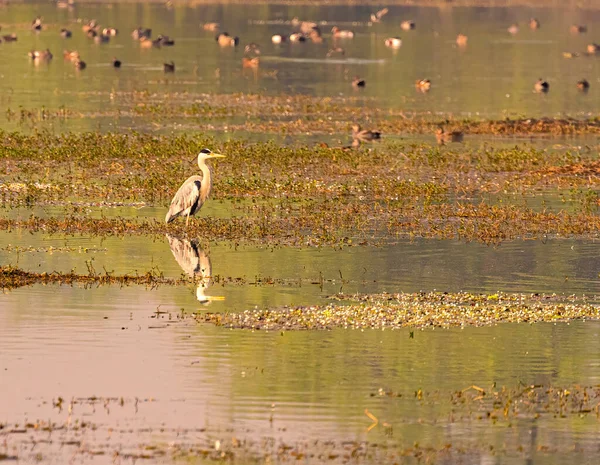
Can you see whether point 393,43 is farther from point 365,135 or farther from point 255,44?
point 365,135

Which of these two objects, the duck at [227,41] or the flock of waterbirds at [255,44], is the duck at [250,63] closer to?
the flock of waterbirds at [255,44]

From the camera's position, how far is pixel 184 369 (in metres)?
16.0

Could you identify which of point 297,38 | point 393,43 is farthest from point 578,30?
point 297,38

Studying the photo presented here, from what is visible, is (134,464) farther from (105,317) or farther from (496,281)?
(496,281)

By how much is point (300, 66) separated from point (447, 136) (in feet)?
99.1

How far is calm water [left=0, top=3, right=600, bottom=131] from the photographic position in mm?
49938

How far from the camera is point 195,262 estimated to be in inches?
885

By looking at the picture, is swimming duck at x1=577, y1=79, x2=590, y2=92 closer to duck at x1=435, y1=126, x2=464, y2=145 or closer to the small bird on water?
duck at x1=435, y1=126, x2=464, y2=145

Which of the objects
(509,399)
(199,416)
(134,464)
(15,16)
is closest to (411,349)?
(509,399)

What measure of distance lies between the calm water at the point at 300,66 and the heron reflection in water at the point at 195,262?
16.7 m

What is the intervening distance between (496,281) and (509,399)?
247 inches

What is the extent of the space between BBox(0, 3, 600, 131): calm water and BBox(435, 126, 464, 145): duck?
22.0 feet

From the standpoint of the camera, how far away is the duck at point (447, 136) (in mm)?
38781

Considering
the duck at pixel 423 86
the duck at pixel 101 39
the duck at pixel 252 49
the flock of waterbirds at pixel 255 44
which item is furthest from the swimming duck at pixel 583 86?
the duck at pixel 101 39
